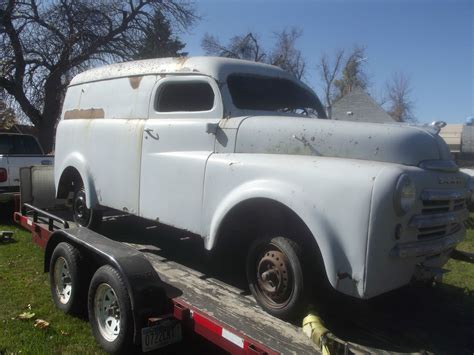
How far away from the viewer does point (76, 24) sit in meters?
20.3

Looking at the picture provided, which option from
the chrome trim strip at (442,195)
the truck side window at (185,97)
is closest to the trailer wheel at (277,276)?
the chrome trim strip at (442,195)

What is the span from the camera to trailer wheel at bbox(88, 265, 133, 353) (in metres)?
3.43

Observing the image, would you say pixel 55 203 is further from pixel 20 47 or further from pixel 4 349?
pixel 20 47

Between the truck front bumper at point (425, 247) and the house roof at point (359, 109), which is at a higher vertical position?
the house roof at point (359, 109)

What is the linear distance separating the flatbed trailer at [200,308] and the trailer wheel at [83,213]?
106 cm

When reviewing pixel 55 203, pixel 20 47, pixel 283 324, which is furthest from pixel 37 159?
pixel 20 47

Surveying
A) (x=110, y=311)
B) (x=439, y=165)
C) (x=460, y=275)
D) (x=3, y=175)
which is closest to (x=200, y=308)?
(x=110, y=311)

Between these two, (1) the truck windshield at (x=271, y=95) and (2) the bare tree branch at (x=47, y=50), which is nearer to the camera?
(1) the truck windshield at (x=271, y=95)

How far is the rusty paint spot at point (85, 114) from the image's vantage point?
17.2 ft

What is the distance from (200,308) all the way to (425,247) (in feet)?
5.03

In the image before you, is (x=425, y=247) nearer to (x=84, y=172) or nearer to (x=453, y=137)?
(x=84, y=172)

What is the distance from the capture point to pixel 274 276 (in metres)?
3.30

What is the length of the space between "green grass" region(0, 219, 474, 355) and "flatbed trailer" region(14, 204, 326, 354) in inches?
18.2

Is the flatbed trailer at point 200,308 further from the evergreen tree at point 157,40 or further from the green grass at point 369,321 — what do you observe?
the evergreen tree at point 157,40
